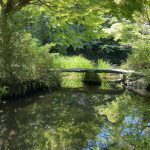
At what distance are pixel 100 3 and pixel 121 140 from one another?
4310mm

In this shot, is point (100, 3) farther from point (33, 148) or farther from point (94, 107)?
point (33, 148)

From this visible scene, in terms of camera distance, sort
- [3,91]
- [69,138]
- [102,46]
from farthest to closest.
Answer: 1. [102,46]
2. [3,91]
3. [69,138]

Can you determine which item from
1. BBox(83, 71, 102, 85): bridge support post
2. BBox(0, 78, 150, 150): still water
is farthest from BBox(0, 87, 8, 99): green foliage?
BBox(83, 71, 102, 85): bridge support post

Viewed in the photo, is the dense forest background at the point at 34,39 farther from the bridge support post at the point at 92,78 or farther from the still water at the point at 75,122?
the bridge support post at the point at 92,78

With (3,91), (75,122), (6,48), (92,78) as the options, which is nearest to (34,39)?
(6,48)

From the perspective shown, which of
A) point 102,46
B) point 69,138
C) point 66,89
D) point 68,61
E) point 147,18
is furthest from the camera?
point 102,46

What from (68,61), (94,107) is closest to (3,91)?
(94,107)

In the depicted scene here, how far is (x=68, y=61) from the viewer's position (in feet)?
65.1

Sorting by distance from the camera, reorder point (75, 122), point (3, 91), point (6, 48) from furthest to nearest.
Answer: point (6, 48) → point (3, 91) → point (75, 122)

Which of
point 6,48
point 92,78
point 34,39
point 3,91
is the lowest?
point 92,78

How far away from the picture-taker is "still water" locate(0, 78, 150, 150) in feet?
25.4

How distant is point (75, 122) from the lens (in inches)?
388

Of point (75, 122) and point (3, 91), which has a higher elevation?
point (3, 91)

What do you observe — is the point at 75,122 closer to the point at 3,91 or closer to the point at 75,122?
the point at 75,122
